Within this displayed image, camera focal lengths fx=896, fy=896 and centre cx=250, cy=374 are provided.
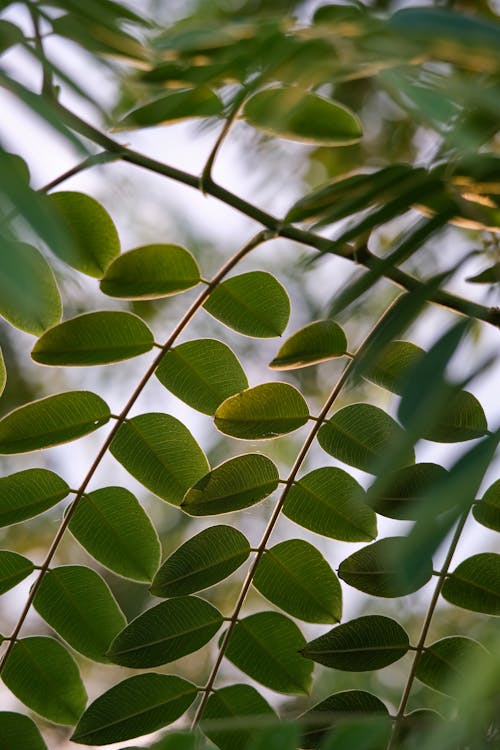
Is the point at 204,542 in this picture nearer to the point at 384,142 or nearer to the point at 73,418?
the point at 73,418

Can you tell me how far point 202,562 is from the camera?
0.50 metres

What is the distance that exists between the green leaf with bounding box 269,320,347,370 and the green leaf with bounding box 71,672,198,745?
19 centimetres

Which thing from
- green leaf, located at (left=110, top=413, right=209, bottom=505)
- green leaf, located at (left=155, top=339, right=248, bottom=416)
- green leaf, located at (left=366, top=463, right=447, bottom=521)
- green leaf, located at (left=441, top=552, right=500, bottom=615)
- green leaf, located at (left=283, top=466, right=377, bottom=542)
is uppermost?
green leaf, located at (left=155, top=339, right=248, bottom=416)

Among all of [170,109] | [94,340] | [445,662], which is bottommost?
[445,662]

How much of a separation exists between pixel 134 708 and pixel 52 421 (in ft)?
0.55

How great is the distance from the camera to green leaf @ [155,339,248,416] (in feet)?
1.77

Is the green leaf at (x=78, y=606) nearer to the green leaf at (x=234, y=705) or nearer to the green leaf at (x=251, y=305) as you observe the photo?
the green leaf at (x=234, y=705)

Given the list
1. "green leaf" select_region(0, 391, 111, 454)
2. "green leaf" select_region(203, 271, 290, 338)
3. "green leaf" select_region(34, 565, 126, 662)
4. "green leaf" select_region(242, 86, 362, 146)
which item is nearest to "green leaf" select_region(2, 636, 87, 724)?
"green leaf" select_region(34, 565, 126, 662)

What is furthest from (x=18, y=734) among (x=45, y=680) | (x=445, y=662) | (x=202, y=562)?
(x=445, y=662)

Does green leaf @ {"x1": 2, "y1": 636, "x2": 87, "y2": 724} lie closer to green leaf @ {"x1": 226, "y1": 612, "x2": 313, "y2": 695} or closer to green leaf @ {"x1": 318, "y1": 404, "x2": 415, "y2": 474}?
green leaf @ {"x1": 226, "y1": 612, "x2": 313, "y2": 695}

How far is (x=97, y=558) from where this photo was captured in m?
0.54

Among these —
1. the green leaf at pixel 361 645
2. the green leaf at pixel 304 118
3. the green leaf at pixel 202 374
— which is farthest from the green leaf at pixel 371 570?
the green leaf at pixel 304 118

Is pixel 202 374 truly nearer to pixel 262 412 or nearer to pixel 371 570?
pixel 262 412

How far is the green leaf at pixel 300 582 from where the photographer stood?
1.71 ft
